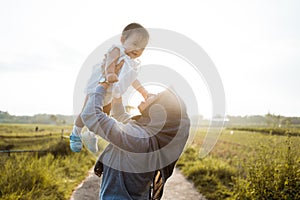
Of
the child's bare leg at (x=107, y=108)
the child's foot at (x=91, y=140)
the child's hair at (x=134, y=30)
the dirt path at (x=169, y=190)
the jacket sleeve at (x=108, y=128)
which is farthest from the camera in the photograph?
the dirt path at (x=169, y=190)

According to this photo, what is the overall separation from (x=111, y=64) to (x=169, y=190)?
18.8 feet

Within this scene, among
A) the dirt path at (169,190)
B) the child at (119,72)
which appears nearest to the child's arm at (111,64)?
the child at (119,72)

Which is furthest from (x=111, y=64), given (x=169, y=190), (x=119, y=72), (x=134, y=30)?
(x=169, y=190)

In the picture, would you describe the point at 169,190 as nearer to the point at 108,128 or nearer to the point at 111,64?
the point at 111,64

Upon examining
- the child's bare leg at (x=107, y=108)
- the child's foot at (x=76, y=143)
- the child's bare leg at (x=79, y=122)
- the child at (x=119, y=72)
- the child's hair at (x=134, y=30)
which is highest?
the child's hair at (x=134, y=30)

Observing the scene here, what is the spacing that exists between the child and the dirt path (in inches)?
165

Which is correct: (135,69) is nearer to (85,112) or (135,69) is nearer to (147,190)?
(85,112)

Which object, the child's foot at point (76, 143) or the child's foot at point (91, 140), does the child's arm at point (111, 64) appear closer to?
the child's foot at point (91, 140)

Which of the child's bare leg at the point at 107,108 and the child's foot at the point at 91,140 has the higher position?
the child's bare leg at the point at 107,108

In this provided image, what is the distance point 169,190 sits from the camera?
6.86 metres

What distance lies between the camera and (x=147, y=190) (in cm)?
156

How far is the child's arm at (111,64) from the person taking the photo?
1539mm

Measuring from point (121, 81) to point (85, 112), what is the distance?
0.38 meters

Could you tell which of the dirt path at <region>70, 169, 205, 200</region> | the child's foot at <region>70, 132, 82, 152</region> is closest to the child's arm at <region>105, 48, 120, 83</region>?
the child's foot at <region>70, 132, 82, 152</region>
